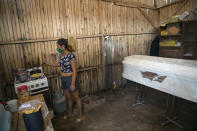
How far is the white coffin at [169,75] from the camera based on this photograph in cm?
213

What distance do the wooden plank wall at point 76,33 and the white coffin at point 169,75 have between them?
133cm

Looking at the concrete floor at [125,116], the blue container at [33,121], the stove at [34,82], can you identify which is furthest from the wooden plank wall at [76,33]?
the blue container at [33,121]

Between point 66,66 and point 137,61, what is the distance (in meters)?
1.70

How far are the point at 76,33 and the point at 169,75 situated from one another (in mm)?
2574

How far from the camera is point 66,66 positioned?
256 centimetres

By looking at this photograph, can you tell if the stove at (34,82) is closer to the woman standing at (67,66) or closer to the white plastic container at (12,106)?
the woman standing at (67,66)

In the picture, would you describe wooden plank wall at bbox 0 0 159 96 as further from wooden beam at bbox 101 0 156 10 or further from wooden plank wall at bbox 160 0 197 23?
wooden plank wall at bbox 160 0 197 23

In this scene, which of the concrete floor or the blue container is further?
the concrete floor

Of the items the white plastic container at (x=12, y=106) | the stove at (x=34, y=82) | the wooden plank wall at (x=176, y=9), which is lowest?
the white plastic container at (x=12, y=106)

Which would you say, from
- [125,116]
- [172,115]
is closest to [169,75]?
[172,115]

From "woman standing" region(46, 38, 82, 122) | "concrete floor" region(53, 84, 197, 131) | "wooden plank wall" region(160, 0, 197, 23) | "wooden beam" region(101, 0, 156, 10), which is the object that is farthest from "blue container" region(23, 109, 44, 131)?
"wooden plank wall" region(160, 0, 197, 23)

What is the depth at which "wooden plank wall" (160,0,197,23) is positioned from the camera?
4354mm

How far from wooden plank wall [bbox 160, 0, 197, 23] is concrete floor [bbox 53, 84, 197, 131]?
3280mm

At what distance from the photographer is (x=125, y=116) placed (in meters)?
3.03
